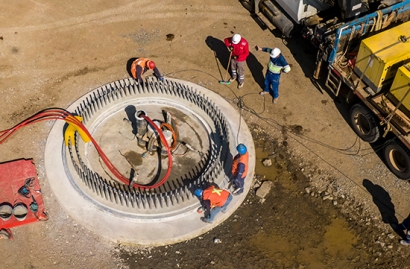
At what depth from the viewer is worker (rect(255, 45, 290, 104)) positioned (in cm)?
1221

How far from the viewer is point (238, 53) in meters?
13.0

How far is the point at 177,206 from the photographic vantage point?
36.5 feet

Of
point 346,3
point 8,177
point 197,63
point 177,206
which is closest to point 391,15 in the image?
point 346,3

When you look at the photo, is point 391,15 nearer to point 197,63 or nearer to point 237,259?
point 197,63

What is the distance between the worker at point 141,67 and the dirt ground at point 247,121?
1.99 feet

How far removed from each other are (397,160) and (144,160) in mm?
6881

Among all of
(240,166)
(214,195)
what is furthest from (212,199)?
(240,166)

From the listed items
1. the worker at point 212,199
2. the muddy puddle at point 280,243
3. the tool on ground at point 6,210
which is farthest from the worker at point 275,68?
the tool on ground at point 6,210

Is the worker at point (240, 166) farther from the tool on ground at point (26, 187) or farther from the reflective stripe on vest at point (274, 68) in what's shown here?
the tool on ground at point (26, 187)

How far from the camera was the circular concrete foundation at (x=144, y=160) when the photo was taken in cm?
1095

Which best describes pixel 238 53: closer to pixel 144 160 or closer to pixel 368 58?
pixel 368 58

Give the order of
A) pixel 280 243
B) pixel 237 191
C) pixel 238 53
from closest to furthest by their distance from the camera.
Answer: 1. pixel 280 243
2. pixel 237 191
3. pixel 238 53

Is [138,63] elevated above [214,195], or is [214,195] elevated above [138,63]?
[138,63]

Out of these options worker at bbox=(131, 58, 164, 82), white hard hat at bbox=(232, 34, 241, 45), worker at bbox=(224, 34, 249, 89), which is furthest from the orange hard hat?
white hard hat at bbox=(232, 34, 241, 45)
